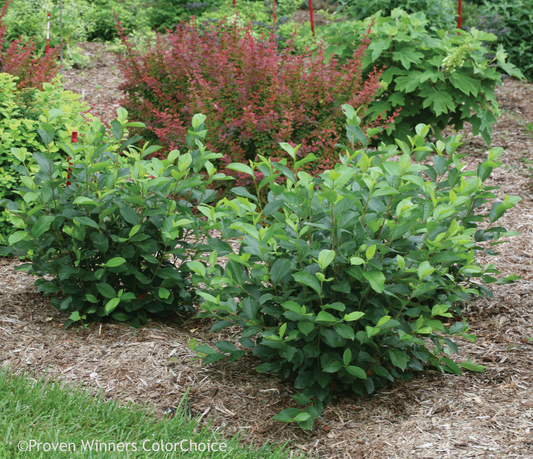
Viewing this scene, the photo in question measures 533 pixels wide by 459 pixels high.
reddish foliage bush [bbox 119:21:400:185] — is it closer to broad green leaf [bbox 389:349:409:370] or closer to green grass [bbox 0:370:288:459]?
broad green leaf [bbox 389:349:409:370]

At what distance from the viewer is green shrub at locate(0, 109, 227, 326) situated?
8.54 feet

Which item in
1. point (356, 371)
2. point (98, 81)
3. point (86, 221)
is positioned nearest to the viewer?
point (356, 371)

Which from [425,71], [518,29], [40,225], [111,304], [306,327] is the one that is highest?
[518,29]

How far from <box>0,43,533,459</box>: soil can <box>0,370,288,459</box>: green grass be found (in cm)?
11

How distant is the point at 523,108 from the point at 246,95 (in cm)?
496

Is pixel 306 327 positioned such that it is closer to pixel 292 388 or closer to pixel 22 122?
pixel 292 388

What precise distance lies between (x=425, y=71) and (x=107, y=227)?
3.96 meters

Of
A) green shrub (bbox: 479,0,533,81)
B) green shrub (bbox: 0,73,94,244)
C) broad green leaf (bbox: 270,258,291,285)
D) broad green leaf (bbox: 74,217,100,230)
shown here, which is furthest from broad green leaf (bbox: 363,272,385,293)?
green shrub (bbox: 479,0,533,81)

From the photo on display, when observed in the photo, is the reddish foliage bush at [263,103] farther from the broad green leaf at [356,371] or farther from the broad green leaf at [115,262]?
the broad green leaf at [356,371]

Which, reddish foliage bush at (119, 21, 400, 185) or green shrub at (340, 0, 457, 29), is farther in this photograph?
green shrub at (340, 0, 457, 29)

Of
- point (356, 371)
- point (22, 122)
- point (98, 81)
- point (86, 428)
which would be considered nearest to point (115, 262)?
point (86, 428)

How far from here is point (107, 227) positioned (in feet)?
9.21

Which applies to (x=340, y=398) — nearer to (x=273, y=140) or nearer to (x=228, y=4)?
(x=273, y=140)

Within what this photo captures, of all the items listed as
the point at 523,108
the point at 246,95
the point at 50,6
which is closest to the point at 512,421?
the point at 246,95
